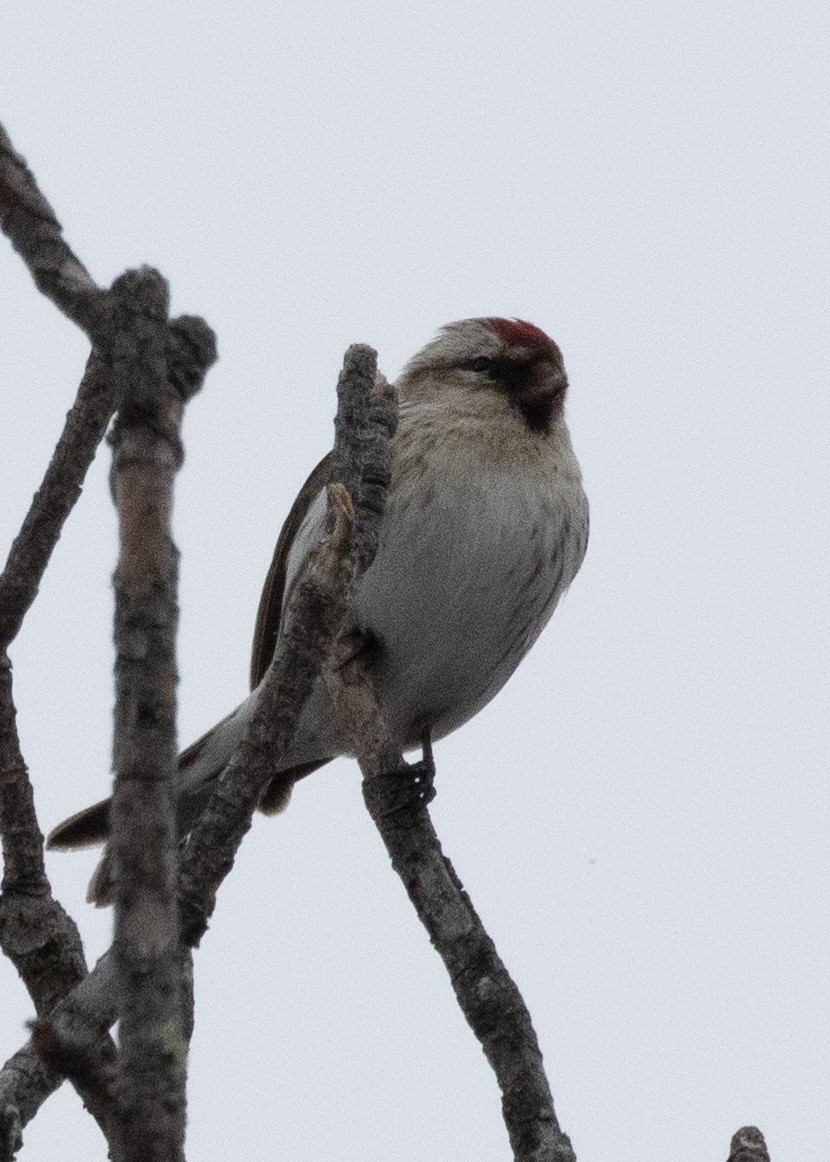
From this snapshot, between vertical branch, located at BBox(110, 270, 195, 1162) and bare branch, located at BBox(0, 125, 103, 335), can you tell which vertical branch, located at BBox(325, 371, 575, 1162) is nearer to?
bare branch, located at BBox(0, 125, 103, 335)

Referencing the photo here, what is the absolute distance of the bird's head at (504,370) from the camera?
6570 millimetres

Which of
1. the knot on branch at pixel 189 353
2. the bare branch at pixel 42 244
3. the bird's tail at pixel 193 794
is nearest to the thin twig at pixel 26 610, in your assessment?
the bare branch at pixel 42 244

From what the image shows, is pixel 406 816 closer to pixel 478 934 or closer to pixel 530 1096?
pixel 478 934

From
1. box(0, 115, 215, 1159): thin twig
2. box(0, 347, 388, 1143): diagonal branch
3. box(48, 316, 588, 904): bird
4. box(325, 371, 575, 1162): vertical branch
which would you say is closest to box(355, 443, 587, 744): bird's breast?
box(48, 316, 588, 904): bird

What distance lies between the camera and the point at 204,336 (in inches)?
72.2

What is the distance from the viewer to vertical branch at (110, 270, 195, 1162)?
172cm

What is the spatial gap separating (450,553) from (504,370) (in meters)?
0.91

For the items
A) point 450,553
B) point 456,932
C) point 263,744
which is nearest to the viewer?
point 263,744

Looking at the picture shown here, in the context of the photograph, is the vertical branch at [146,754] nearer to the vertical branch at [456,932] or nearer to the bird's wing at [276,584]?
the vertical branch at [456,932]

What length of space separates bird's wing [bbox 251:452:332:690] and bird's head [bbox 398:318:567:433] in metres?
0.50

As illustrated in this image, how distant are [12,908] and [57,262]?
2.14m

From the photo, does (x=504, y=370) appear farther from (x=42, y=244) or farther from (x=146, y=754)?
(x=146, y=754)

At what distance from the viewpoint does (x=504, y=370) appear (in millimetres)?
6629

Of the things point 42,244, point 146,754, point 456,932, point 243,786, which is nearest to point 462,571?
point 456,932
